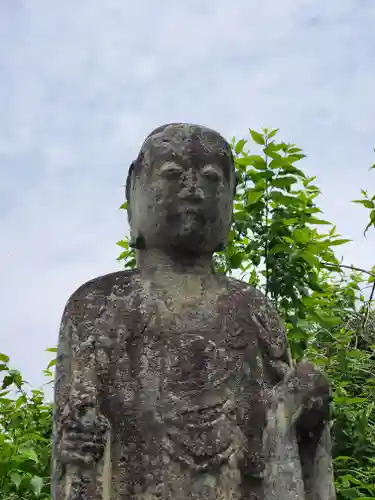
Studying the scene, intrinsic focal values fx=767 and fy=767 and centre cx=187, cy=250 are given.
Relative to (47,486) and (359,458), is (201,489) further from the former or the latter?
(359,458)

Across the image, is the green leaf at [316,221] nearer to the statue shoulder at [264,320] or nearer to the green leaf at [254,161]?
the green leaf at [254,161]

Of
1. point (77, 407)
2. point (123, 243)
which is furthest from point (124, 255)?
point (77, 407)

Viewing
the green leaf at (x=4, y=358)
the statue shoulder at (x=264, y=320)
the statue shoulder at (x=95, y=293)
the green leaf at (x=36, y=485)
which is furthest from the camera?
the green leaf at (x=4, y=358)

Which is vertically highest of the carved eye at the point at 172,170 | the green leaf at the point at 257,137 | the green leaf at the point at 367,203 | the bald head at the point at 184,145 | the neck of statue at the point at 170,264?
the green leaf at the point at 257,137

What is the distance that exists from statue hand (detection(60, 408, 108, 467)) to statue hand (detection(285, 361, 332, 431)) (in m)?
0.77

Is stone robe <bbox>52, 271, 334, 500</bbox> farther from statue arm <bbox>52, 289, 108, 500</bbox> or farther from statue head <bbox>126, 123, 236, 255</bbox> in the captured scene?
statue head <bbox>126, 123, 236, 255</bbox>

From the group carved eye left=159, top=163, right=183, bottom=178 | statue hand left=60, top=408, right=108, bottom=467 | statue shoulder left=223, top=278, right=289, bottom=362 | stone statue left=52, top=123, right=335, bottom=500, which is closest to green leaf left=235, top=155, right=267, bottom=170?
stone statue left=52, top=123, right=335, bottom=500

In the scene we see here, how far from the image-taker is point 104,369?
3.03m

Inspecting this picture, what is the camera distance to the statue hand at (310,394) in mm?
3000

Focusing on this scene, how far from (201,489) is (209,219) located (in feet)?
3.58

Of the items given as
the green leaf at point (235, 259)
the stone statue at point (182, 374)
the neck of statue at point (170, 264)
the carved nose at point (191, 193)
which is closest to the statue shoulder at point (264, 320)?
the stone statue at point (182, 374)

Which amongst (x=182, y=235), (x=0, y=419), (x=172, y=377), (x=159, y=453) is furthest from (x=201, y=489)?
(x=0, y=419)

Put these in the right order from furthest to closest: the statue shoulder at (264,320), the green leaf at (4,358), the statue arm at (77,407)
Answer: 1. the green leaf at (4,358)
2. the statue shoulder at (264,320)
3. the statue arm at (77,407)

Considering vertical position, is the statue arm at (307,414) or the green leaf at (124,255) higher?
the green leaf at (124,255)
